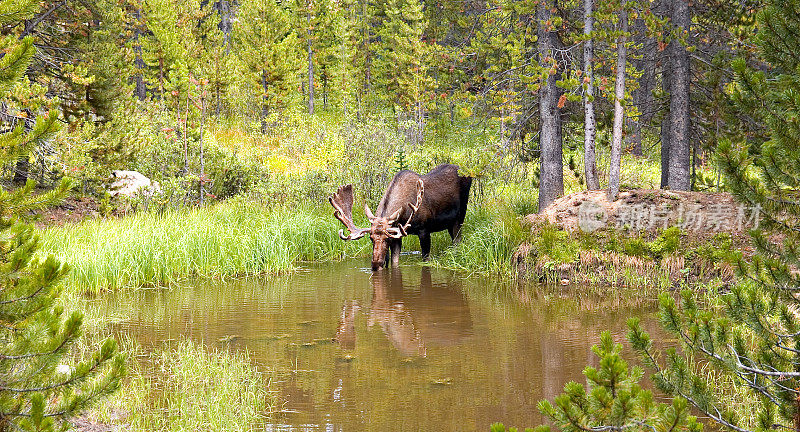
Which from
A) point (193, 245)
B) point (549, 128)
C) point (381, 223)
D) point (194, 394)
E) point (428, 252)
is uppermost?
point (549, 128)

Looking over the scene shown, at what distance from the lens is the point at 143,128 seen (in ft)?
55.8

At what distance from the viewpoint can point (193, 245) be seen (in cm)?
1266

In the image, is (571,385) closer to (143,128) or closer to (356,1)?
(143,128)

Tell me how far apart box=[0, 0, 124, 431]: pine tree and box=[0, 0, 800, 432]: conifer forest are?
0.05 ft

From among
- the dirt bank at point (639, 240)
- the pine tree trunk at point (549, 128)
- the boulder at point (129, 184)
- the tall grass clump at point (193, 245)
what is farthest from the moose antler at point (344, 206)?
the boulder at point (129, 184)

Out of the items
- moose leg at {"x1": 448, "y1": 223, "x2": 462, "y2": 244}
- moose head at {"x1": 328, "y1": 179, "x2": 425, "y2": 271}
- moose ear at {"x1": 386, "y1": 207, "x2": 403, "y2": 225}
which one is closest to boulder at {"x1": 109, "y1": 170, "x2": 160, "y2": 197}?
moose head at {"x1": 328, "y1": 179, "x2": 425, "y2": 271}

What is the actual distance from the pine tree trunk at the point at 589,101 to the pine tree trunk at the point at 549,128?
0.57 meters

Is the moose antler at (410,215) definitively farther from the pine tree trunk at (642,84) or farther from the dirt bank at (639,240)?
the pine tree trunk at (642,84)

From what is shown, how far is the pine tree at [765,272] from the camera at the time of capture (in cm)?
378

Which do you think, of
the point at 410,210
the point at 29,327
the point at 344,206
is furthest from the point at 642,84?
the point at 29,327

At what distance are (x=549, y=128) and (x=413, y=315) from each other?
18.8 feet

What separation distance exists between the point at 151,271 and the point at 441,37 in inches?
1007

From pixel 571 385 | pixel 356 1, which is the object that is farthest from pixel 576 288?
pixel 356 1

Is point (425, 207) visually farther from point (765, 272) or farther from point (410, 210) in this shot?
point (765, 272)
